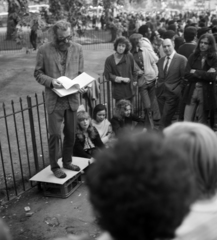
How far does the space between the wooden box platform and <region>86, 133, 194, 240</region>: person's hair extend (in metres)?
3.36

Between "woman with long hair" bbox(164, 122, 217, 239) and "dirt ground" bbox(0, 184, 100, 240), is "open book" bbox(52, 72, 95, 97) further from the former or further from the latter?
"woman with long hair" bbox(164, 122, 217, 239)

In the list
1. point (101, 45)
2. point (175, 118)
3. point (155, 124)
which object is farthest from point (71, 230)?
point (101, 45)

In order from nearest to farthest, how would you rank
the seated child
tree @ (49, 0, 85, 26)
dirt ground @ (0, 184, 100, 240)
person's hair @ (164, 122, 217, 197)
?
person's hair @ (164, 122, 217, 197) < dirt ground @ (0, 184, 100, 240) < the seated child < tree @ (49, 0, 85, 26)

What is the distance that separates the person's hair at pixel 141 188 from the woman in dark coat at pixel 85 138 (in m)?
3.97

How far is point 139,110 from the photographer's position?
7660mm

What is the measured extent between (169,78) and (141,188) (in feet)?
17.5

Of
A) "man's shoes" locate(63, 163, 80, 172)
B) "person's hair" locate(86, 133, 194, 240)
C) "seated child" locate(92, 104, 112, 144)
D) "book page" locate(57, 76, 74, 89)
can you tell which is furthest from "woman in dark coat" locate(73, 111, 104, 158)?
"person's hair" locate(86, 133, 194, 240)

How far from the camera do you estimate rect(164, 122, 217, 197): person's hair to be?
4.66ft

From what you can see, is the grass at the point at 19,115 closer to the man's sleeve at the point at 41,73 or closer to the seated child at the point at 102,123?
the man's sleeve at the point at 41,73

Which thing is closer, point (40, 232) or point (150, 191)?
point (150, 191)

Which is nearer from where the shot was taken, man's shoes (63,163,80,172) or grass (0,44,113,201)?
man's shoes (63,163,80,172)

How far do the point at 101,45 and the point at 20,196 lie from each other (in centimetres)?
1794

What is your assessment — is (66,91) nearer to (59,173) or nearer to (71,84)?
(71,84)

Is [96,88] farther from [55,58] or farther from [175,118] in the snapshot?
[175,118]
